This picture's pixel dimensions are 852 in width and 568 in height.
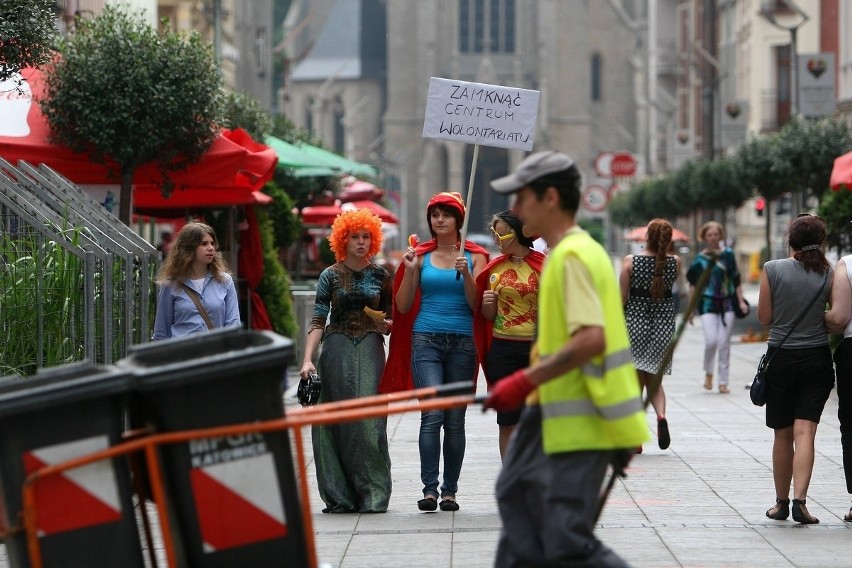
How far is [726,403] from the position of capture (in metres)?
16.1

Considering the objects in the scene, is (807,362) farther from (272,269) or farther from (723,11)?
(723,11)

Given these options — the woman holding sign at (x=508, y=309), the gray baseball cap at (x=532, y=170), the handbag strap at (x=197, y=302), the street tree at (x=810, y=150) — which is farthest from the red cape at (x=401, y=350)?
the street tree at (x=810, y=150)

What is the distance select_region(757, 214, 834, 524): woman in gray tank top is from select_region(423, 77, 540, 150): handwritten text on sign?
6.00ft

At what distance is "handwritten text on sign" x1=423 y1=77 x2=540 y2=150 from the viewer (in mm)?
9977

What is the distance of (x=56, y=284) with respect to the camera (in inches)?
389

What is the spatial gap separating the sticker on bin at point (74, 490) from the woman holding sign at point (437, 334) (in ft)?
12.9

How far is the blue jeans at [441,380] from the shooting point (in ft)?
30.5

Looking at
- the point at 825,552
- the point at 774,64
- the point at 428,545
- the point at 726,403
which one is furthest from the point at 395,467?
the point at 774,64

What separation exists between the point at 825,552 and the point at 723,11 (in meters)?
54.4

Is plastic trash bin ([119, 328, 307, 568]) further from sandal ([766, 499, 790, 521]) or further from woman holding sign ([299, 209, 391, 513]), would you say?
sandal ([766, 499, 790, 521])

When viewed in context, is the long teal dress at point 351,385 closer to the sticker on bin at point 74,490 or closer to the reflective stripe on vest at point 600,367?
the sticker on bin at point 74,490

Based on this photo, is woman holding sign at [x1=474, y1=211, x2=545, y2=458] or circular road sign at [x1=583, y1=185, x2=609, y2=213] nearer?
woman holding sign at [x1=474, y1=211, x2=545, y2=458]

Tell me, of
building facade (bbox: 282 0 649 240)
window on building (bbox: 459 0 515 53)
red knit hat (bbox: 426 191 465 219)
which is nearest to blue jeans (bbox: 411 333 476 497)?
red knit hat (bbox: 426 191 465 219)

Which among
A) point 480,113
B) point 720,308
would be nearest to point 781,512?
point 480,113
